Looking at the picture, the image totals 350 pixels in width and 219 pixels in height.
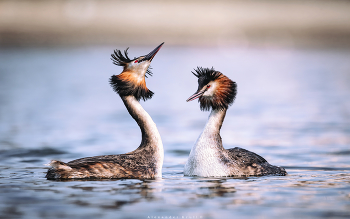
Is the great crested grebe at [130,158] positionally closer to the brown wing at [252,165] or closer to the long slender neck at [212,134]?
the long slender neck at [212,134]

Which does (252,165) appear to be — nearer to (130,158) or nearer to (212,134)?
(212,134)

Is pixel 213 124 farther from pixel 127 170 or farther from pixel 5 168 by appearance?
pixel 5 168

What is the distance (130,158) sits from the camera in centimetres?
1100

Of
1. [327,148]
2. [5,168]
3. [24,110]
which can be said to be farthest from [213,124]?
[24,110]

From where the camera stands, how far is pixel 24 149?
15594 mm

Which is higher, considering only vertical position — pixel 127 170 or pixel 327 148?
pixel 327 148

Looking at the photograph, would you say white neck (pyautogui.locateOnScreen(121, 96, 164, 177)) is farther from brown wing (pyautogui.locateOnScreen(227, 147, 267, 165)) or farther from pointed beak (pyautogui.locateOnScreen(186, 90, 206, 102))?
brown wing (pyautogui.locateOnScreen(227, 147, 267, 165))

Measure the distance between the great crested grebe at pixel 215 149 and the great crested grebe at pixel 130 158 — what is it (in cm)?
70

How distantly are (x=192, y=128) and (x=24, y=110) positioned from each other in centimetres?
841

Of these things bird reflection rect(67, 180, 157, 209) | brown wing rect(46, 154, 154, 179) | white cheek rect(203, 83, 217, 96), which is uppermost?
white cheek rect(203, 83, 217, 96)

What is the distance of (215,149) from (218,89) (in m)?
1.10

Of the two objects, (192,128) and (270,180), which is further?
(192,128)

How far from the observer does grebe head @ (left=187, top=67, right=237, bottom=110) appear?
11398 mm

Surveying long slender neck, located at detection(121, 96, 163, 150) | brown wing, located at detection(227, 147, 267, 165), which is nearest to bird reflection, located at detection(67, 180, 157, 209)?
long slender neck, located at detection(121, 96, 163, 150)
